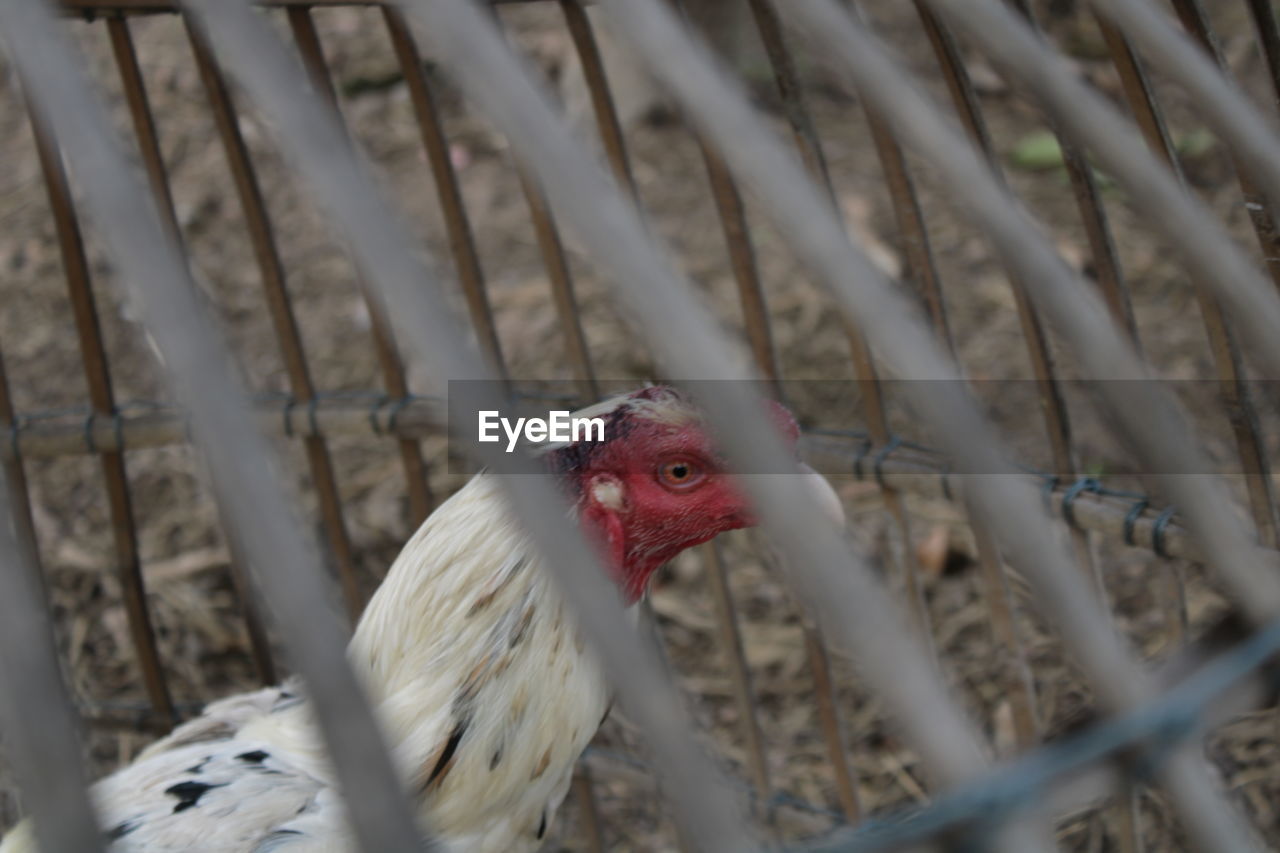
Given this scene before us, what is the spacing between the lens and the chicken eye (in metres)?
1.52

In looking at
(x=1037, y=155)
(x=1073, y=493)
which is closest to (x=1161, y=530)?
(x=1073, y=493)

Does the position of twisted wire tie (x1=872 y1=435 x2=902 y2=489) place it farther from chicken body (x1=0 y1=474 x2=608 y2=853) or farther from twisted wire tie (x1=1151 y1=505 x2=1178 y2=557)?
chicken body (x1=0 y1=474 x2=608 y2=853)

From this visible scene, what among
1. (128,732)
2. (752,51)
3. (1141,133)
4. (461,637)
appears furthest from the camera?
(752,51)

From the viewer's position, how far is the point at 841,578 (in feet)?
2.52

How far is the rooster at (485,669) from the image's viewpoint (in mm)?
1451

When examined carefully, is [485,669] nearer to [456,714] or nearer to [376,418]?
[456,714]

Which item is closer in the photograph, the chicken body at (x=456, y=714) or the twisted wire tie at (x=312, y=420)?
the chicken body at (x=456, y=714)

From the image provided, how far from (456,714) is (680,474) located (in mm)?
416

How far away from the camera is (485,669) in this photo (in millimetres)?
1449

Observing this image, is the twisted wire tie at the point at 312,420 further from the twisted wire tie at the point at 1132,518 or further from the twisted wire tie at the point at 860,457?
the twisted wire tie at the point at 1132,518

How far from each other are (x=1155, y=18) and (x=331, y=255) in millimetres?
3444

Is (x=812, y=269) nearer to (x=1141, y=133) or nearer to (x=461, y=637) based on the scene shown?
(x=461, y=637)

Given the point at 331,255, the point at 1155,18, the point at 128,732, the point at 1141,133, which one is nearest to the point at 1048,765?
the point at 1155,18

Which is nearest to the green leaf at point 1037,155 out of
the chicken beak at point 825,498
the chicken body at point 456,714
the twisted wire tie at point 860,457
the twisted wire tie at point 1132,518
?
the twisted wire tie at point 860,457
